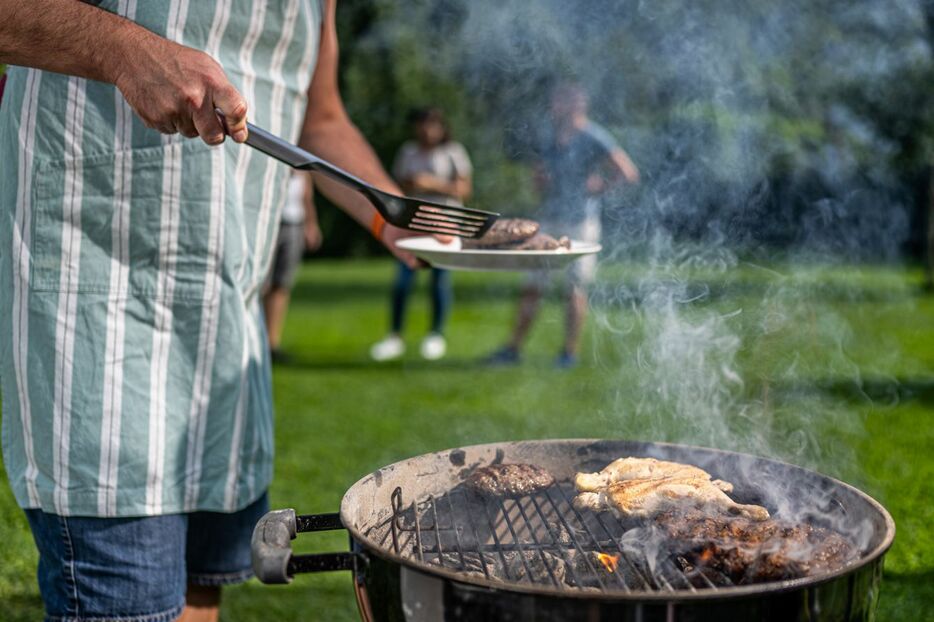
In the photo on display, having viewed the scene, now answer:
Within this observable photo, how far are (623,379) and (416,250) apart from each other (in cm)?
440

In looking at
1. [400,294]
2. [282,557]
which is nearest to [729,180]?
[400,294]

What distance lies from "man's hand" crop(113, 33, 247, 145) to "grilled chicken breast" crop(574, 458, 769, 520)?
1026 mm

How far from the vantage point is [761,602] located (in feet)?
4.40

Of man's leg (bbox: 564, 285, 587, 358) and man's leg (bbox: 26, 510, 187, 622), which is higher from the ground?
man's leg (bbox: 26, 510, 187, 622)

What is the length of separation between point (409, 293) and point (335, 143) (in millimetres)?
5516

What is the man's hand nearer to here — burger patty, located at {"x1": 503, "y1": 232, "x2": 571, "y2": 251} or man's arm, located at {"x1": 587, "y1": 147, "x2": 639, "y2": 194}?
burger patty, located at {"x1": 503, "y1": 232, "x2": 571, "y2": 251}

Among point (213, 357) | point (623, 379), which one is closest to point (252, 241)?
point (213, 357)

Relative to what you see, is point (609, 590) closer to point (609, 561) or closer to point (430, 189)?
point (609, 561)

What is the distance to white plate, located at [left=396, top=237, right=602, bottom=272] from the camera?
2123mm

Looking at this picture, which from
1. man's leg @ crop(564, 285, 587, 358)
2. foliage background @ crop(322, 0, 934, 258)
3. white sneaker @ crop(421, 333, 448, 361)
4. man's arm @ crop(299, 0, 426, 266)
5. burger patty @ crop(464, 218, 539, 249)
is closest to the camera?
burger patty @ crop(464, 218, 539, 249)

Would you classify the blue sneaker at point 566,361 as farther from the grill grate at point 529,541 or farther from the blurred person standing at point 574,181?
the grill grate at point 529,541

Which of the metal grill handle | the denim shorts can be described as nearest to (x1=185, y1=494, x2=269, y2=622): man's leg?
the denim shorts

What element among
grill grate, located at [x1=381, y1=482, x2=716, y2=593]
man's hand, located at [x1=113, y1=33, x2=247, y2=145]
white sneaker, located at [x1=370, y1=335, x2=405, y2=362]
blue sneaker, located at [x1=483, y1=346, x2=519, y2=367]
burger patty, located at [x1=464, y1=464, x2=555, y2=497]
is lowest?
white sneaker, located at [x1=370, y1=335, x2=405, y2=362]

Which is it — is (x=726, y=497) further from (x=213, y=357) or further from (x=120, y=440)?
(x=120, y=440)
